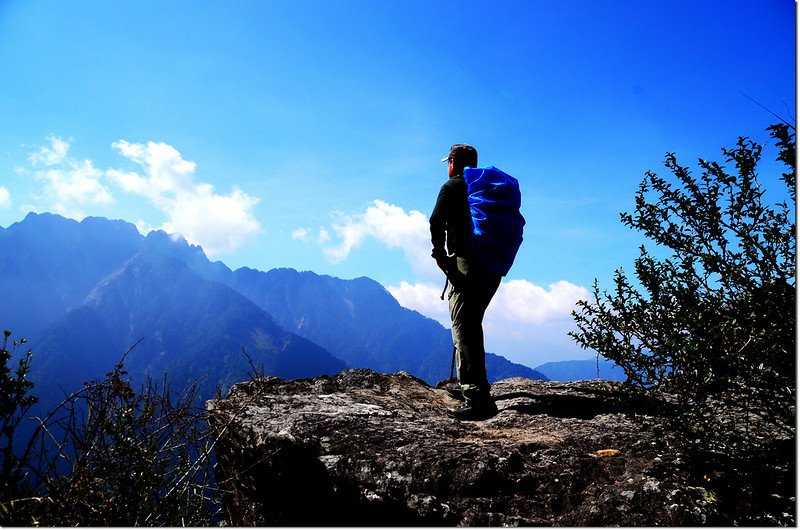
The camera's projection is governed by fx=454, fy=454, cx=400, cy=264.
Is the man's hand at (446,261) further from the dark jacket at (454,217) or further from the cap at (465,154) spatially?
the cap at (465,154)

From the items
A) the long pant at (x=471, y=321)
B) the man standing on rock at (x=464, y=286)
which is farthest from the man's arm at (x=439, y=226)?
the long pant at (x=471, y=321)

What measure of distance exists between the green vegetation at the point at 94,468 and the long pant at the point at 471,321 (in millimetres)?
3161

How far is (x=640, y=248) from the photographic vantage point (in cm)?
445

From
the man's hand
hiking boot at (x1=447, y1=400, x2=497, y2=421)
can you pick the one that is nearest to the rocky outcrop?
hiking boot at (x1=447, y1=400, x2=497, y2=421)

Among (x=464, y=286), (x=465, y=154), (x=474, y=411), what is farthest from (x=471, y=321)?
(x=465, y=154)

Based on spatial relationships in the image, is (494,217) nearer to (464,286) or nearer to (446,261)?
(446,261)

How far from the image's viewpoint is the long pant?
583 centimetres

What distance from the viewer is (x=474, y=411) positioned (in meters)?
5.73

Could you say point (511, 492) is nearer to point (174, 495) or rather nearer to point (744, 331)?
point (744, 331)

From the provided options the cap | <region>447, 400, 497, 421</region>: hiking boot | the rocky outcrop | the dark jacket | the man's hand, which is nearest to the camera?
the rocky outcrop

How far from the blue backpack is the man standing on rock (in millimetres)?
130

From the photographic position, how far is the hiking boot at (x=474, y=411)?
18.6ft

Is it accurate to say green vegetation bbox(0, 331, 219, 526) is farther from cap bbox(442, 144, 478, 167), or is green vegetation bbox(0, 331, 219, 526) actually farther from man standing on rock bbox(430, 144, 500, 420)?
cap bbox(442, 144, 478, 167)

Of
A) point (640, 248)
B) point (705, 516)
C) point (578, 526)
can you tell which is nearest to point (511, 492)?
point (578, 526)
